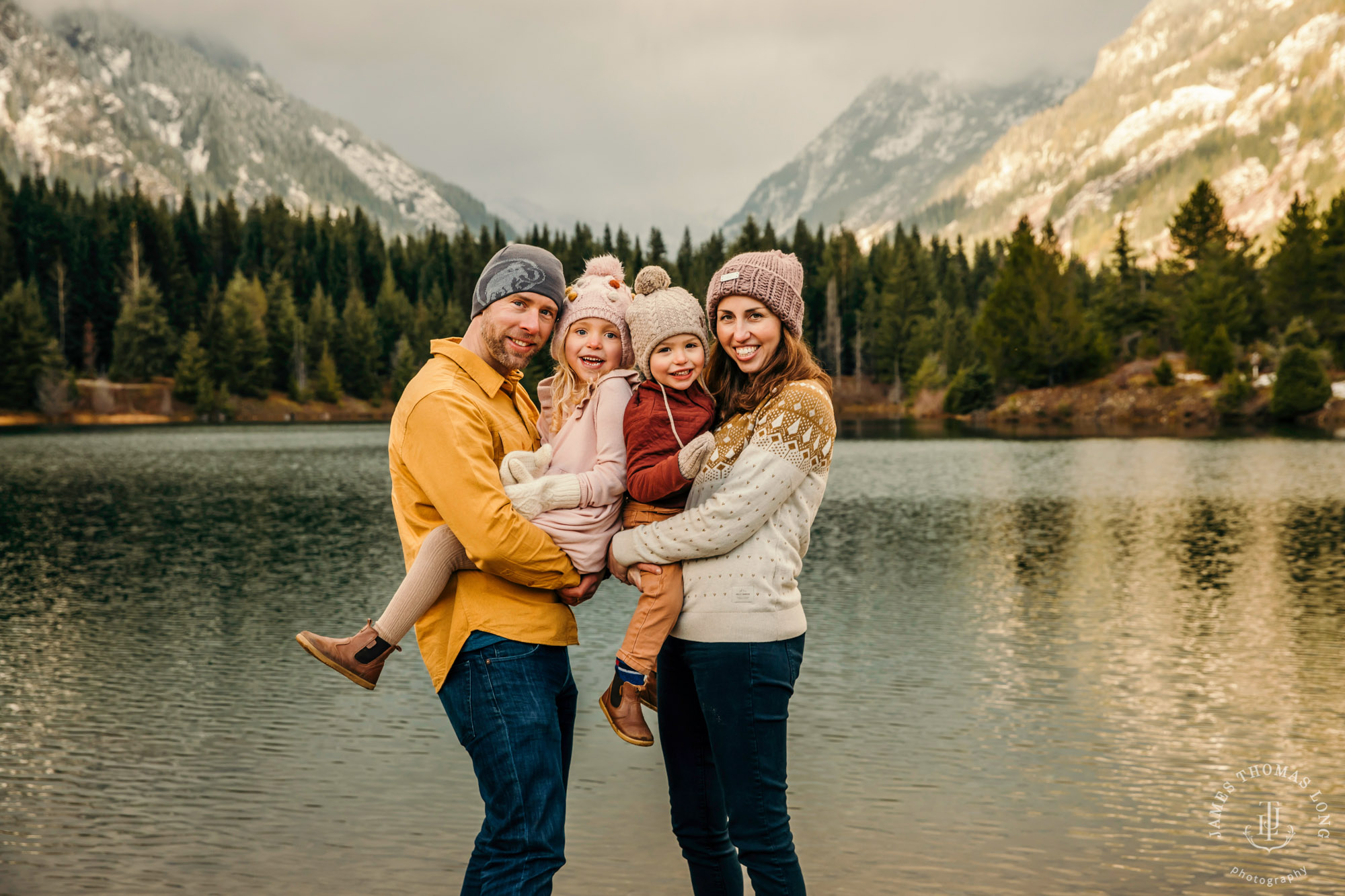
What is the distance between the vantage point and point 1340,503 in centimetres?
2344

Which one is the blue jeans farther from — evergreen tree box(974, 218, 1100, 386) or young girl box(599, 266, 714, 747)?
evergreen tree box(974, 218, 1100, 386)

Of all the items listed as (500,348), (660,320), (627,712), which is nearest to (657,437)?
(660,320)

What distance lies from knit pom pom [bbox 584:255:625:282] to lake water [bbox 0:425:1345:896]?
3739 millimetres

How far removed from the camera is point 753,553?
336cm

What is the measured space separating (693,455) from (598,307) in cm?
69

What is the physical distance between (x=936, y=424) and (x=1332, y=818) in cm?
6176

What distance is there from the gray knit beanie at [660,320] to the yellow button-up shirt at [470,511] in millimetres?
514

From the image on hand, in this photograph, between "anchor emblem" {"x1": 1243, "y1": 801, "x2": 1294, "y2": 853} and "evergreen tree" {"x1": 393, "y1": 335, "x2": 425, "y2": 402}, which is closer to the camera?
"anchor emblem" {"x1": 1243, "y1": 801, "x2": 1294, "y2": 853}

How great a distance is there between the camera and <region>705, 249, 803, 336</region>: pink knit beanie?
11.3 feet

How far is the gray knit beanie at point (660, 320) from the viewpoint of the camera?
11.1 ft

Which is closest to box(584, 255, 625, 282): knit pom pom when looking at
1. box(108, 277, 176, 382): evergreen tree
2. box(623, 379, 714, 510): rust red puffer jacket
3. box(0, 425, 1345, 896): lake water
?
box(623, 379, 714, 510): rust red puffer jacket

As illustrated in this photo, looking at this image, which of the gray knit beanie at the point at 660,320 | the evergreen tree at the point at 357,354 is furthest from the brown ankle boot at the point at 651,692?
the evergreen tree at the point at 357,354

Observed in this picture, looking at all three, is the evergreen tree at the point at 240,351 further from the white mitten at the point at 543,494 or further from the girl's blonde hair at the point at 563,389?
the white mitten at the point at 543,494

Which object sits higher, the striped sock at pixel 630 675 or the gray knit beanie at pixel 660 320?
the gray knit beanie at pixel 660 320
